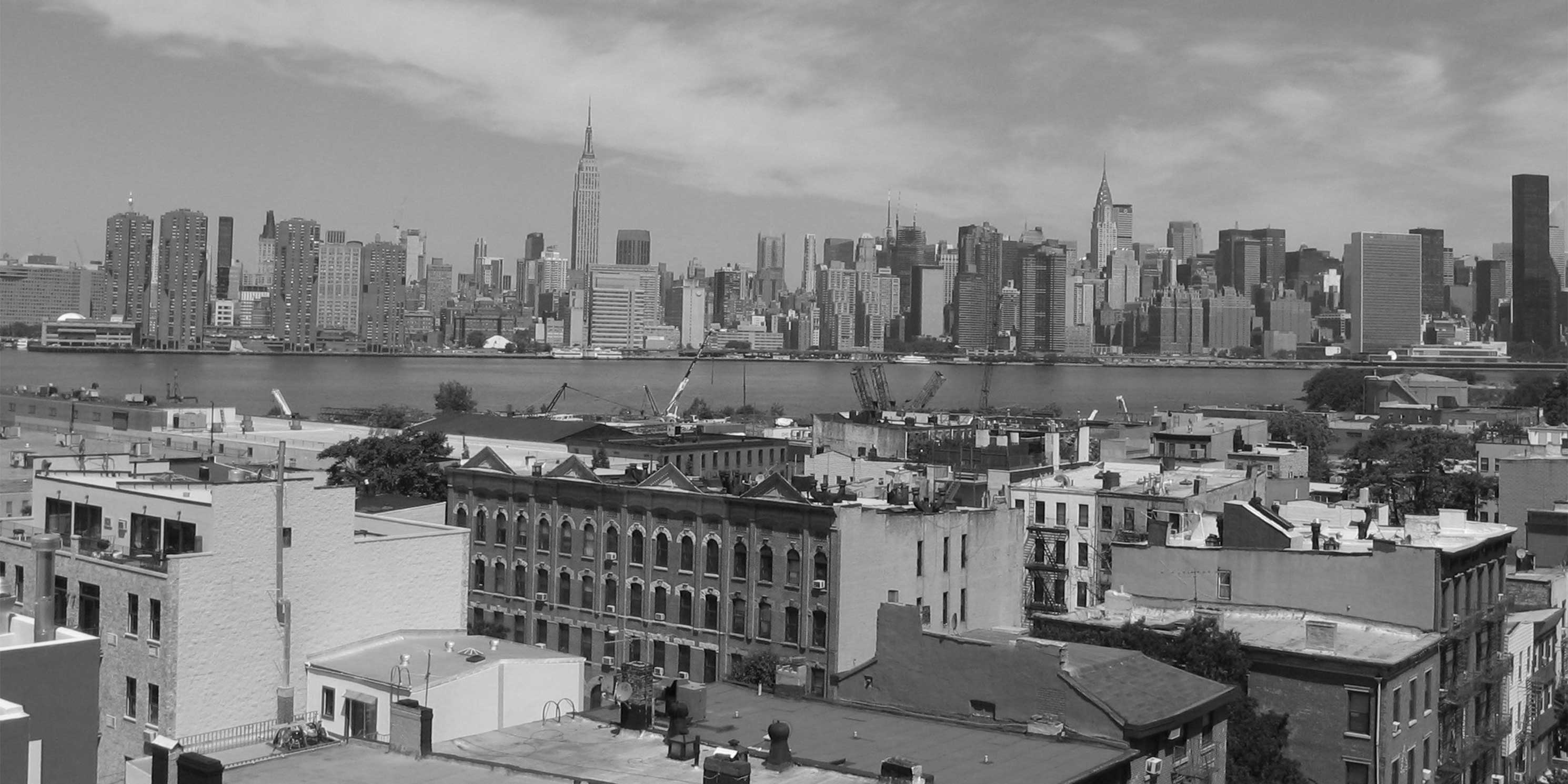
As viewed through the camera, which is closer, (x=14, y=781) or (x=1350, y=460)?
(x=14, y=781)

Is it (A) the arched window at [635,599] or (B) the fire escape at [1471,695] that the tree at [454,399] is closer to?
(A) the arched window at [635,599]

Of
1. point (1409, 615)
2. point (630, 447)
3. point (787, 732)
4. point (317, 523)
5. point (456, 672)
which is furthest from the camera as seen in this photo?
point (630, 447)

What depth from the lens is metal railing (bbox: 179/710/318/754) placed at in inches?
905

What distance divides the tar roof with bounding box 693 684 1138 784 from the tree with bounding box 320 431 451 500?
135ft

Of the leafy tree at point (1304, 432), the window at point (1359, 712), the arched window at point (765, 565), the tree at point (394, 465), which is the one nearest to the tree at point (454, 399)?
the leafy tree at point (1304, 432)

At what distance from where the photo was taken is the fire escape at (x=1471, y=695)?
1208 inches

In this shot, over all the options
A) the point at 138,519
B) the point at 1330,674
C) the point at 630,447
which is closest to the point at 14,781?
the point at 138,519

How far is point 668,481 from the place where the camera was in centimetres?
4138

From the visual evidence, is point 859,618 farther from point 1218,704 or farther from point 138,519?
point 138,519

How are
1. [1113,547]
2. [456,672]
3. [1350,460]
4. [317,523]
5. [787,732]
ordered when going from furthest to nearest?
1. [1350,460]
2. [1113,547]
3. [317,523]
4. [456,672]
5. [787,732]

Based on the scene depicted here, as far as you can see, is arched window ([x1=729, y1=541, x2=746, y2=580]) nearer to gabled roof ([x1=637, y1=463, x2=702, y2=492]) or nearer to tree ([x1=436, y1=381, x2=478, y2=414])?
gabled roof ([x1=637, y1=463, x2=702, y2=492])

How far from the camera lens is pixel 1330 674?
2816cm

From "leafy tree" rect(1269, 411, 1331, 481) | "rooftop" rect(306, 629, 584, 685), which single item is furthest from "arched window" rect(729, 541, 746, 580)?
"leafy tree" rect(1269, 411, 1331, 481)

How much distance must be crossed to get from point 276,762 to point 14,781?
9.17 m
